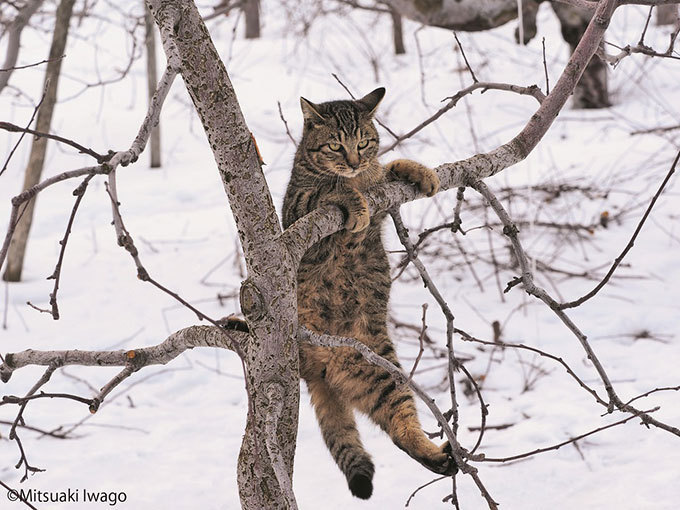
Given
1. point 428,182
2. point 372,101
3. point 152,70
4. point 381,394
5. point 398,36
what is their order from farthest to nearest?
1. point 398,36
2. point 152,70
3. point 372,101
4. point 381,394
5. point 428,182

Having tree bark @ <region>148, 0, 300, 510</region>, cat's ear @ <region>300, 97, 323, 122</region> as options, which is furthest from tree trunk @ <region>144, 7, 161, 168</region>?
→ tree bark @ <region>148, 0, 300, 510</region>

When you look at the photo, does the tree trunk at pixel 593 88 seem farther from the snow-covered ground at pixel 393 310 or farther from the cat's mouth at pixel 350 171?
the cat's mouth at pixel 350 171

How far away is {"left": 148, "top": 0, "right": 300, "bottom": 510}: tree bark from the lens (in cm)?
154

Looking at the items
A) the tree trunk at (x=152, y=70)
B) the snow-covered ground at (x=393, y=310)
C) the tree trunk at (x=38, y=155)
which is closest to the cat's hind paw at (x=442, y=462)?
the snow-covered ground at (x=393, y=310)

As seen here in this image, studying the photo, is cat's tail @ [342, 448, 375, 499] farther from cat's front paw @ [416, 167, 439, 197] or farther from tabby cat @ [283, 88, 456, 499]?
cat's front paw @ [416, 167, 439, 197]

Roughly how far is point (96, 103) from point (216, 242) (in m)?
2.90

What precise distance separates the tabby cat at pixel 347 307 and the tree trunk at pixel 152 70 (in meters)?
2.55

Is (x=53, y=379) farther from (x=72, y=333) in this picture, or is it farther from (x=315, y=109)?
(x=315, y=109)

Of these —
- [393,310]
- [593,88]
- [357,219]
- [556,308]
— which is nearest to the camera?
[556,308]

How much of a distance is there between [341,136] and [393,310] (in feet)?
5.96

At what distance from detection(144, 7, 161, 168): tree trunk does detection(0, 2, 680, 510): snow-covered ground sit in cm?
14

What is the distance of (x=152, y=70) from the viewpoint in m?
5.56

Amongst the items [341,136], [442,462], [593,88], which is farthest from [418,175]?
[593,88]
